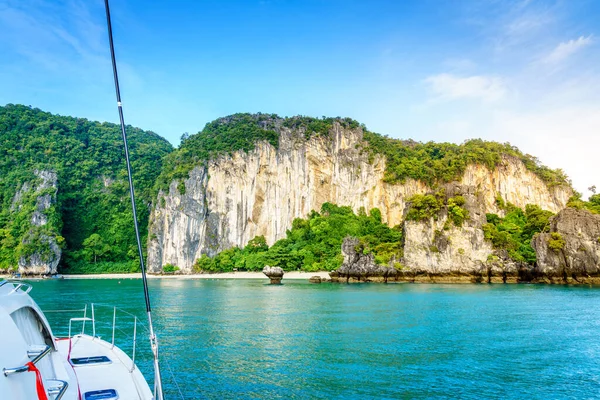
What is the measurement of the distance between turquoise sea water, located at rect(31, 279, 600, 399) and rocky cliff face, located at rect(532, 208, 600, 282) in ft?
88.7

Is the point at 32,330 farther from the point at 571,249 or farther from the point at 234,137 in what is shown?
the point at 234,137

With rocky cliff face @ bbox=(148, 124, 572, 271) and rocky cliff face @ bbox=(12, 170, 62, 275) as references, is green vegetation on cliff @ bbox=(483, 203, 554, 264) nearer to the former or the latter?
rocky cliff face @ bbox=(148, 124, 572, 271)

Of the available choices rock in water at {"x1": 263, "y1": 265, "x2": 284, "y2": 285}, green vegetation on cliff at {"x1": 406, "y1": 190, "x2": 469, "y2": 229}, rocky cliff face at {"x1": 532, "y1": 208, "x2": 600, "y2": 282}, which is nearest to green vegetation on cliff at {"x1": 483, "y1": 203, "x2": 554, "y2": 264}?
rocky cliff face at {"x1": 532, "y1": 208, "x2": 600, "y2": 282}

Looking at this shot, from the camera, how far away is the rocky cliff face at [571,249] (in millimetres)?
57406

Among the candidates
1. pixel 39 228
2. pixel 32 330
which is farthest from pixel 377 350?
pixel 39 228

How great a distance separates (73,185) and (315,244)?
2735 inches

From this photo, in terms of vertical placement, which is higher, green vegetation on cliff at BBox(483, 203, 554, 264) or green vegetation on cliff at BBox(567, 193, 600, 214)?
green vegetation on cliff at BBox(567, 193, 600, 214)

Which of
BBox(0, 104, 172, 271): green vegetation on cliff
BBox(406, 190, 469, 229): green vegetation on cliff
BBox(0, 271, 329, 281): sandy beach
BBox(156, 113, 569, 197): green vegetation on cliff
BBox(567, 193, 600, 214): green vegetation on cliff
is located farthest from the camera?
BBox(0, 104, 172, 271): green vegetation on cliff

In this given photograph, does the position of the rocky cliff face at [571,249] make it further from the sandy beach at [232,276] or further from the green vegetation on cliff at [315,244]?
the sandy beach at [232,276]

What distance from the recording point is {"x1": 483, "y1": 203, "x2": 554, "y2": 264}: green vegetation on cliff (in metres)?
64.5

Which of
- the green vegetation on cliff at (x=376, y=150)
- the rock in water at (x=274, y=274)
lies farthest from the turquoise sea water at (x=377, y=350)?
the green vegetation on cliff at (x=376, y=150)

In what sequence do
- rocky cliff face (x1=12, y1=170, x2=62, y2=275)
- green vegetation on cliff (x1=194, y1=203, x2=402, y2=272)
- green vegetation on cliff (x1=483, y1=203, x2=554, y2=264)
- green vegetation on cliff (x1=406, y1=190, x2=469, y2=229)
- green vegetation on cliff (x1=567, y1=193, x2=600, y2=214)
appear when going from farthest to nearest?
rocky cliff face (x1=12, y1=170, x2=62, y2=275) → green vegetation on cliff (x1=194, y1=203, x2=402, y2=272) → green vegetation on cliff (x1=567, y1=193, x2=600, y2=214) → green vegetation on cliff (x1=406, y1=190, x2=469, y2=229) → green vegetation on cliff (x1=483, y1=203, x2=554, y2=264)

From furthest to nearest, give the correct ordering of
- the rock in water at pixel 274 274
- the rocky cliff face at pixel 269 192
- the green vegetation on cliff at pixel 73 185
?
the green vegetation on cliff at pixel 73 185 → the rocky cliff face at pixel 269 192 → the rock in water at pixel 274 274

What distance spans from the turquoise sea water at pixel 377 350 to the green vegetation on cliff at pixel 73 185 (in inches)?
2942
